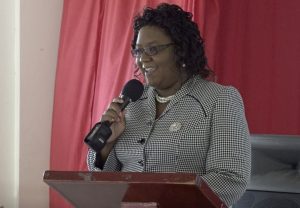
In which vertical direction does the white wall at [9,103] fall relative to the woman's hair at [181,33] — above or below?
below

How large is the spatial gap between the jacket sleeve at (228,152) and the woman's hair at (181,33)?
171mm

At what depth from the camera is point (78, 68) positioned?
100 inches

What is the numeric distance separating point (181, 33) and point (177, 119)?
10.5 inches

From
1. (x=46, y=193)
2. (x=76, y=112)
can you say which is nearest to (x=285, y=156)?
(x=76, y=112)

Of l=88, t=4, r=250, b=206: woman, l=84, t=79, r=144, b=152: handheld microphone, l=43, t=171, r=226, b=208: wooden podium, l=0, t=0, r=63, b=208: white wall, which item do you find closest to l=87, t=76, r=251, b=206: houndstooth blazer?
l=88, t=4, r=250, b=206: woman

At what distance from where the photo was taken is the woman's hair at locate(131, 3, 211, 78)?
1.45m

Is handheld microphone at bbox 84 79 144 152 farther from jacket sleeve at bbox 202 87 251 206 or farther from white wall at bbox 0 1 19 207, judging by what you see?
white wall at bbox 0 1 19 207

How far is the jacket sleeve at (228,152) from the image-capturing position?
1185 millimetres

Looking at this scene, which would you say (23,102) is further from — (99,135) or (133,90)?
(99,135)

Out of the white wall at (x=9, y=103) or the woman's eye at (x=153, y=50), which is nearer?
the woman's eye at (x=153, y=50)

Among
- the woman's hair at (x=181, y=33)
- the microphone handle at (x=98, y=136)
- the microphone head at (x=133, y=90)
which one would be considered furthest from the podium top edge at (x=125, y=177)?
the woman's hair at (x=181, y=33)

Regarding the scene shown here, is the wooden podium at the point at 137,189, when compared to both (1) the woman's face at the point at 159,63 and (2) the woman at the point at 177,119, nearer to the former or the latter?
(2) the woman at the point at 177,119

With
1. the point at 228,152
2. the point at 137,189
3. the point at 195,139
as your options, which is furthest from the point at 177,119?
the point at 137,189

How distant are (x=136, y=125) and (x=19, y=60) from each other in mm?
1288
